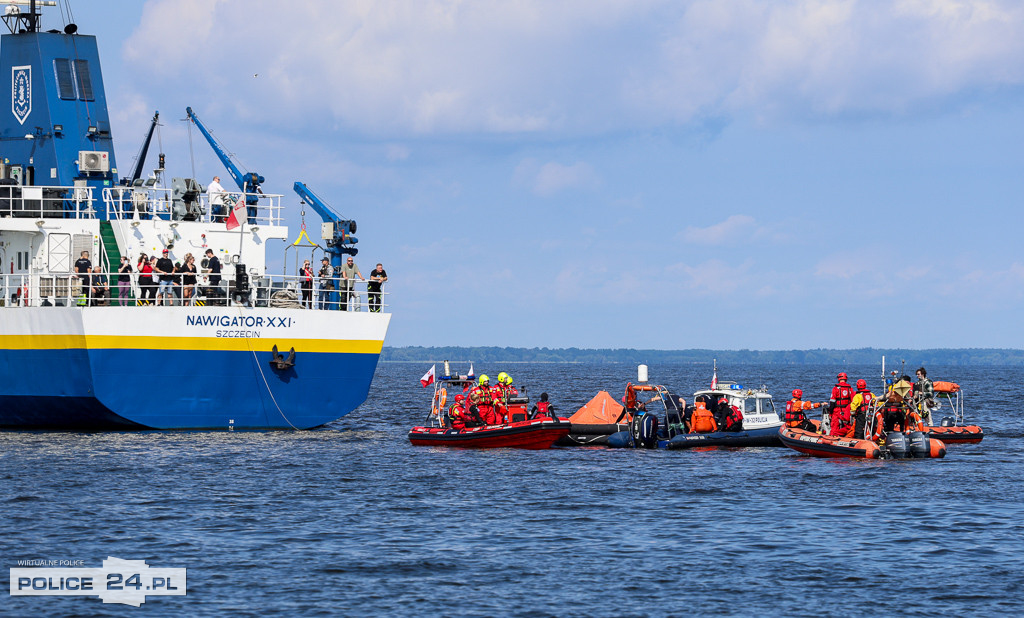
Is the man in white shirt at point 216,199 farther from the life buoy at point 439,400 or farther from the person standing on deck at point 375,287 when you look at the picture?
the life buoy at point 439,400

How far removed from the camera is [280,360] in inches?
1308

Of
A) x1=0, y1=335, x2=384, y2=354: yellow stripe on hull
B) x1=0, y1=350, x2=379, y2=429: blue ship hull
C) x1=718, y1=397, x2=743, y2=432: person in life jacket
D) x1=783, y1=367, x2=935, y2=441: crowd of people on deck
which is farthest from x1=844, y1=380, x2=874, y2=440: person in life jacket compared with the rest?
x1=0, y1=335, x2=384, y2=354: yellow stripe on hull

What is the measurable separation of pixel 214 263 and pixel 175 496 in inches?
466

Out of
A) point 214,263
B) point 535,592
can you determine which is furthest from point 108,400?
point 535,592

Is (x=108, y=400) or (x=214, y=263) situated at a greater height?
(x=214, y=263)

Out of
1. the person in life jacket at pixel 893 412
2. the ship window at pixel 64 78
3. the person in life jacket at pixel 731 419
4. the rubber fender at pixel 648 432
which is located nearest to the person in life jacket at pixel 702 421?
the person in life jacket at pixel 731 419

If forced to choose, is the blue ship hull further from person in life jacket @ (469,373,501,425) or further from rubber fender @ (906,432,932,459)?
rubber fender @ (906,432,932,459)

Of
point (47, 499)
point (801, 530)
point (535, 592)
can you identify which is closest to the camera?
point (535, 592)

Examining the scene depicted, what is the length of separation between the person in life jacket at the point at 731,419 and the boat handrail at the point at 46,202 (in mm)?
18768

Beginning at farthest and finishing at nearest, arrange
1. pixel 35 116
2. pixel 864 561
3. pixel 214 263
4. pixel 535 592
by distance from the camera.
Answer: pixel 35 116
pixel 214 263
pixel 864 561
pixel 535 592

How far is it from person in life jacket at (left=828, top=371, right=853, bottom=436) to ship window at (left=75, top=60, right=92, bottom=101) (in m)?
24.7

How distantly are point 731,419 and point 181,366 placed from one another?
14.9m

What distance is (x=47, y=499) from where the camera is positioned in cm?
2381

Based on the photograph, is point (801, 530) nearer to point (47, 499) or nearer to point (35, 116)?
point (47, 499)
